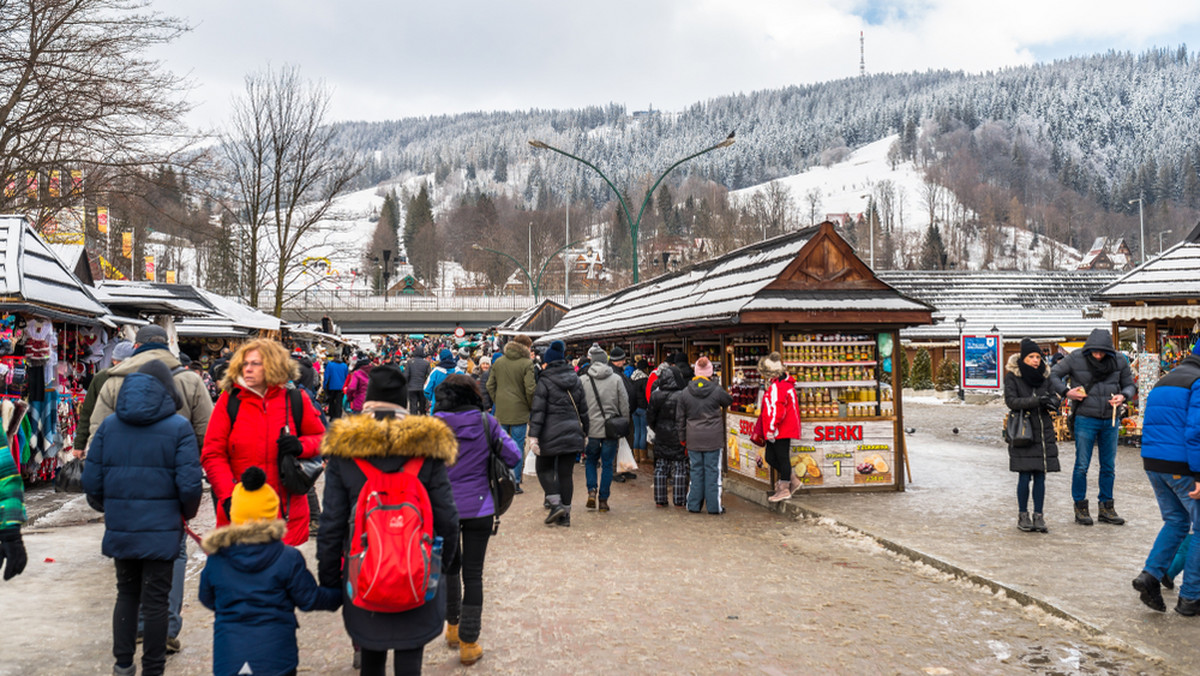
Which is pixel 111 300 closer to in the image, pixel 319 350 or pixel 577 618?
pixel 319 350

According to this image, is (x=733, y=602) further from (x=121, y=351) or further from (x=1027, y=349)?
(x=121, y=351)

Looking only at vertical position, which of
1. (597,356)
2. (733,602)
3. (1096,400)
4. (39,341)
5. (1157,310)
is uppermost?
(1157,310)

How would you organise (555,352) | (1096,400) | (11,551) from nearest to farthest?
1. (11,551)
2. (1096,400)
3. (555,352)

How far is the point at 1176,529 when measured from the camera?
6059 mm

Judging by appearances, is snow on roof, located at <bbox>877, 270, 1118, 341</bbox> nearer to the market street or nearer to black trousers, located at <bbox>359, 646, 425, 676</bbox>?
the market street

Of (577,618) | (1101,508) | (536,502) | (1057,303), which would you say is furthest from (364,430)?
(1057,303)

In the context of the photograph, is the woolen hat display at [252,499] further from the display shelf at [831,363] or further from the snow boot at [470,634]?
the display shelf at [831,363]

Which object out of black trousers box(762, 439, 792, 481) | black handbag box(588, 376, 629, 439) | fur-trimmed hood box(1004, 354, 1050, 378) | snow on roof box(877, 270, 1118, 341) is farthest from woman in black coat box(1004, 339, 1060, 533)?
snow on roof box(877, 270, 1118, 341)

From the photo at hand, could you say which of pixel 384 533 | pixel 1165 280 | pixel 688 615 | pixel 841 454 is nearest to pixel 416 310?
pixel 1165 280

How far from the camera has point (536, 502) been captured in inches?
446

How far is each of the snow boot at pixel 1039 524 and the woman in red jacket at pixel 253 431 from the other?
7287 mm

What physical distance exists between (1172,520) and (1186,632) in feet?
2.69

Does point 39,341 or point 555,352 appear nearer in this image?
point 555,352

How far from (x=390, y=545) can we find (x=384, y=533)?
2.3 inches
